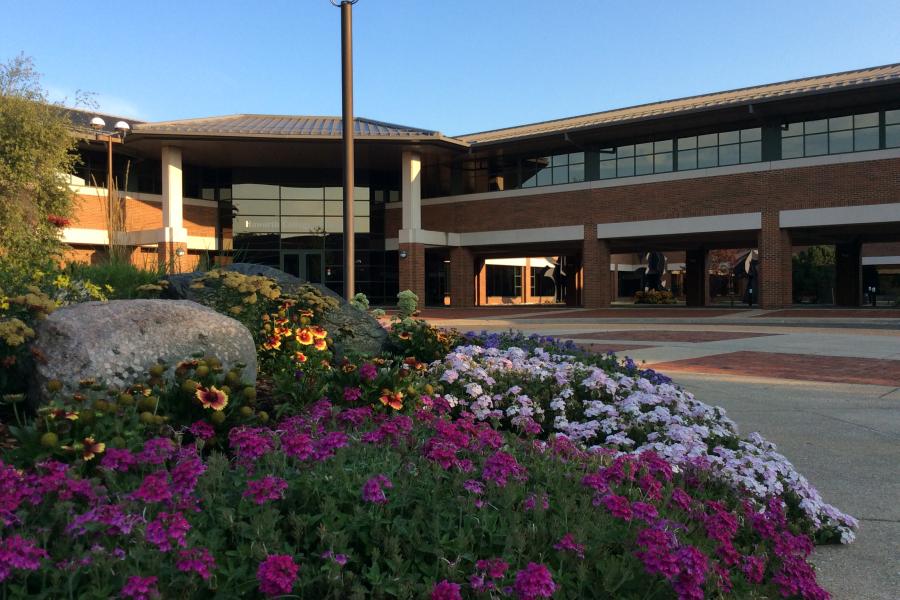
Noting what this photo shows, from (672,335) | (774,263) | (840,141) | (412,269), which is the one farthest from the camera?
(412,269)

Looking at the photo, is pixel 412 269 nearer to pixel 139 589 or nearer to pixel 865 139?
pixel 865 139

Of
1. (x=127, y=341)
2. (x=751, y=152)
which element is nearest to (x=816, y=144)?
(x=751, y=152)

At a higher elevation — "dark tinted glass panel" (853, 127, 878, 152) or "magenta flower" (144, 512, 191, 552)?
"dark tinted glass panel" (853, 127, 878, 152)

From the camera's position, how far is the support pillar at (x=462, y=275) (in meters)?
36.3

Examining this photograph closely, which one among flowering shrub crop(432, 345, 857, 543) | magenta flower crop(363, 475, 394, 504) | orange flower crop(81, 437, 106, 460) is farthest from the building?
magenta flower crop(363, 475, 394, 504)

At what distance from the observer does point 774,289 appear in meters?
28.2

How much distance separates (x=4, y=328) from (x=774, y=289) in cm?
2863

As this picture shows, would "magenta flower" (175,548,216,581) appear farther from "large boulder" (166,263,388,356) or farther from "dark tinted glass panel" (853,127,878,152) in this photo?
"dark tinted glass panel" (853,127,878,152)

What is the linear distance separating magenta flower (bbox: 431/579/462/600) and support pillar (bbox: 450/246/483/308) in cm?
3445

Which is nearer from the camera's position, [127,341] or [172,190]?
[127,341]

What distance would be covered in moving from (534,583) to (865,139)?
29849 millimetres

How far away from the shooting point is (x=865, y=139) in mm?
26562

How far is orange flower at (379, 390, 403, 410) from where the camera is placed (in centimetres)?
407

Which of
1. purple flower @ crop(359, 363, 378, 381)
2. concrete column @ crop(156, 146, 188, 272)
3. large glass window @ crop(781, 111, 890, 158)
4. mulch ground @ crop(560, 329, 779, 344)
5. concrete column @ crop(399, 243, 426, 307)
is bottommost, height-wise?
mulch ground @ crop(560, 329, 779, 344)
